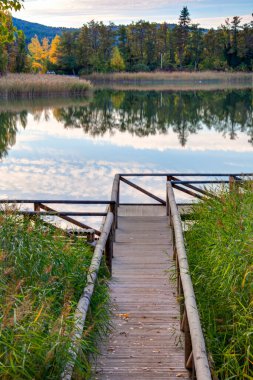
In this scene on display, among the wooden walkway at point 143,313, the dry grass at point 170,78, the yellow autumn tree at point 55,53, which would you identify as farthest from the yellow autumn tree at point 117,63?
the wooden walkway at point 143,313

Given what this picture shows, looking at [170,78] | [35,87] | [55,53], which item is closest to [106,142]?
[35,87]

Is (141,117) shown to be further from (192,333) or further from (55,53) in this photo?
(55,53)

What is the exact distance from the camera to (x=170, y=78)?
76938 mm

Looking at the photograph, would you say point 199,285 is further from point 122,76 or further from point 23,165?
point 122,76

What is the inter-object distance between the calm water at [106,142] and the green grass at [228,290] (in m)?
9.02

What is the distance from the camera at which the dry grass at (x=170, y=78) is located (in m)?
76.2

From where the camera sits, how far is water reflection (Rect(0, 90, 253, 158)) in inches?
1240

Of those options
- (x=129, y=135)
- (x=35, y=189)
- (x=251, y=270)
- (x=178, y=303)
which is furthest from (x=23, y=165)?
(x=251, y=270)

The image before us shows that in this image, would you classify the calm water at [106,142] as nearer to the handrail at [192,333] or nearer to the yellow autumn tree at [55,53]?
the handrail at [192,333]

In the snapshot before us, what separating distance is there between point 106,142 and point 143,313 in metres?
21.3

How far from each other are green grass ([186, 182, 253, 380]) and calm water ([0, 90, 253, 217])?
9.02 m

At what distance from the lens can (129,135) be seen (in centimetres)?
3067

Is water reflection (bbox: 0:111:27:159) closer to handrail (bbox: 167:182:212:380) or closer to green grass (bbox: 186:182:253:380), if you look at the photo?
green grass (bbox: 186:182:253:380)

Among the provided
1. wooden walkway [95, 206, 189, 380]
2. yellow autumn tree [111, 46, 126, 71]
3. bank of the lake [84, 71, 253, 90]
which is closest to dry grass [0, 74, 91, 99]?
bank of the lake [84, 71, 253, 90]
